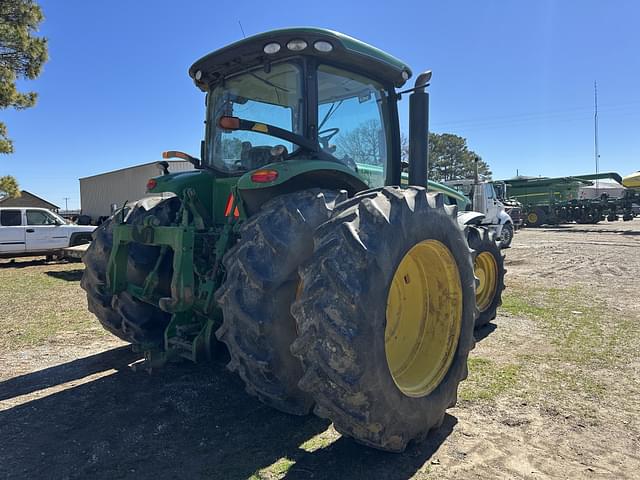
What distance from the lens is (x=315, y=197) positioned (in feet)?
9.64

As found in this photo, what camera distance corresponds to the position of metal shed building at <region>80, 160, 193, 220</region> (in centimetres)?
3072

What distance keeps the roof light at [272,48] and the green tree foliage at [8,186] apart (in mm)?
15374

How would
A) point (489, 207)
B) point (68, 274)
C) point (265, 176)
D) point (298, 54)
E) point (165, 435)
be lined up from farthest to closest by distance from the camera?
point (489, 207)
point (68, 274)
point (298, 54)
point (165, 435)
point (265, 176)

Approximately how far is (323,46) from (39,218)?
13.7m

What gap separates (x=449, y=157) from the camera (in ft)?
175

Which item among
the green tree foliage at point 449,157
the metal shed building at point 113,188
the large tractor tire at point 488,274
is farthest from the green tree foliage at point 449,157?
the large tractor tire at point 488,274

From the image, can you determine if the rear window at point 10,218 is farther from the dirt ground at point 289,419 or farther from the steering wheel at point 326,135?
the steering wheel at point 326,135

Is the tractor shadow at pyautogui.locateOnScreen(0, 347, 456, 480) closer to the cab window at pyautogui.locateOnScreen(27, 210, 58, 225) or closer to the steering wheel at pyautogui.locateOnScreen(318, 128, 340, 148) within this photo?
the steering wheel at pyautogui.locateOnScreen(318, 128, 340, 148)

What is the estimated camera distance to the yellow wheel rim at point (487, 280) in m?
5.70

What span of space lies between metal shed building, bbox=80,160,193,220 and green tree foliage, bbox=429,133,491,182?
3134cm

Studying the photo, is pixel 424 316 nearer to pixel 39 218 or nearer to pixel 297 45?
pixel 297 45

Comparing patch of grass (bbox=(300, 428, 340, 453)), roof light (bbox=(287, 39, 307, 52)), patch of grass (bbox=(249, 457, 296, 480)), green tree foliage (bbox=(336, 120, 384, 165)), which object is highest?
roof light (bbox=(287, 39, 307, 52))

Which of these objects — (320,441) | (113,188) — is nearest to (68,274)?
(320,441)

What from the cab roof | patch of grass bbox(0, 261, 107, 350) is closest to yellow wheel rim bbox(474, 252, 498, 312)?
the cab roof
